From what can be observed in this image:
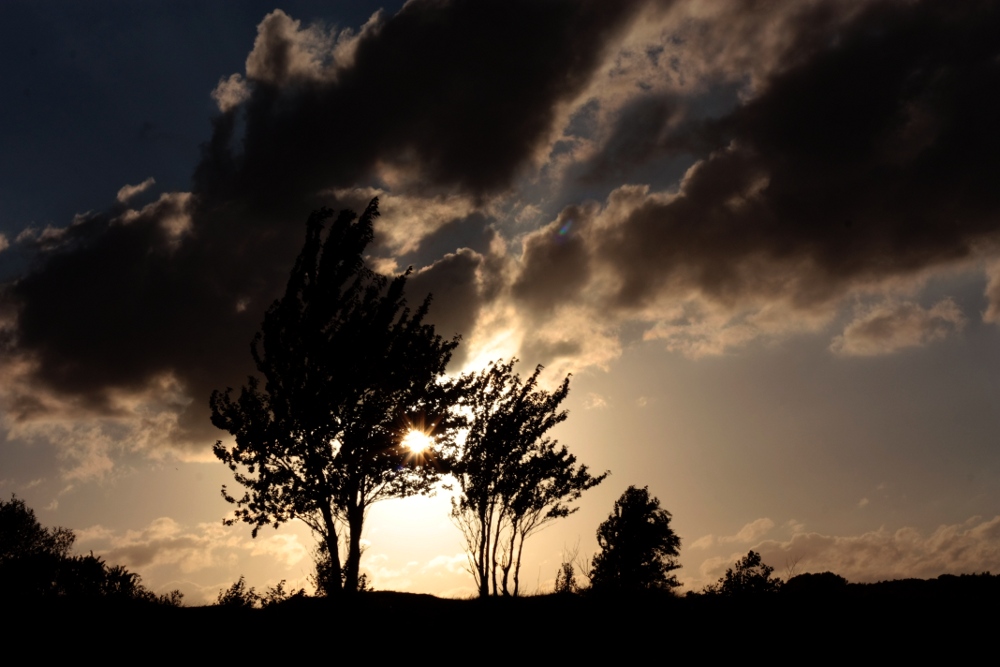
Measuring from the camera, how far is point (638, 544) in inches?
1905

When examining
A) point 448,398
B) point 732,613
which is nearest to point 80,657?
point 732,613

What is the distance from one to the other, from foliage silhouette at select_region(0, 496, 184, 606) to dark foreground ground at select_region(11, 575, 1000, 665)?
139 inches

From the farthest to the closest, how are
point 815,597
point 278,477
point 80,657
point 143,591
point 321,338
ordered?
1. point 143,591
2. point 278,477
3. point 321,338
4. point 815,597
5. point 80,657

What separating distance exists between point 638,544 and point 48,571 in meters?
38.7

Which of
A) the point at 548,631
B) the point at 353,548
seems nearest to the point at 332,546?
the point at 353,548

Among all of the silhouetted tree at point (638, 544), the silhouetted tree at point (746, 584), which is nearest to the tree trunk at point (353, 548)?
the silhouetted tree at point (746, 584)

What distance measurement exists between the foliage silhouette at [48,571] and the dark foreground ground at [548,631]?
3528 millimetres

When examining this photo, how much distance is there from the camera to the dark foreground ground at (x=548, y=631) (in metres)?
13.2

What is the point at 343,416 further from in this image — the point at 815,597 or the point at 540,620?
the point at 815,597

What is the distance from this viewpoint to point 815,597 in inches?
673

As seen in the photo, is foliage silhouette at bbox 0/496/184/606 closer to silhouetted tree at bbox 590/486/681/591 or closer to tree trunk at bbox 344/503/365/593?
tree trunk at bbox 344/503/365/593

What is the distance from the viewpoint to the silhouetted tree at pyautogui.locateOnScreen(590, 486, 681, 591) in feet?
159

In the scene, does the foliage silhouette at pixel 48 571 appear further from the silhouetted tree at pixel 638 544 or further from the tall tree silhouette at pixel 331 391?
the silhouetted tree at pixel 638 544

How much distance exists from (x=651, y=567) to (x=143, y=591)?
33.7 meters
